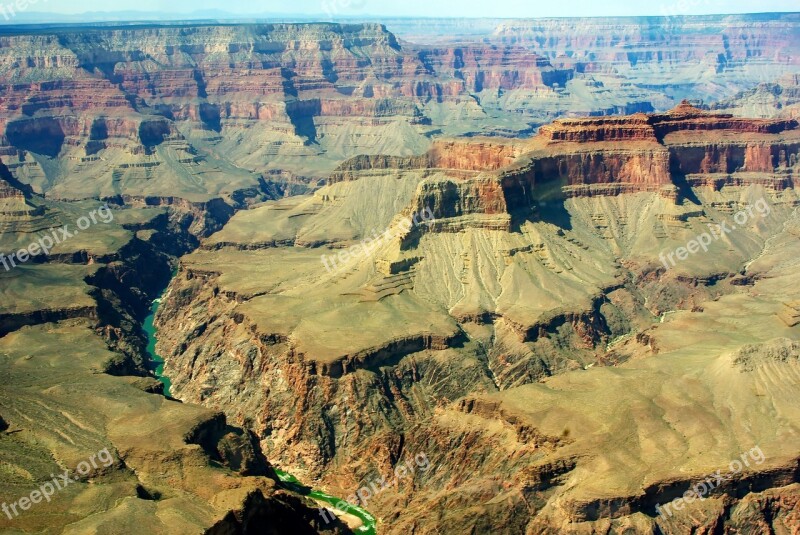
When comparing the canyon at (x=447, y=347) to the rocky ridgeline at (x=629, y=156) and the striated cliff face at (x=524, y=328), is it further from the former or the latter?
the rocky ridgeline at (x=629, y=156)

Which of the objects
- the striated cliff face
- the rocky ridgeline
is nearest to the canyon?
the striated cliff face

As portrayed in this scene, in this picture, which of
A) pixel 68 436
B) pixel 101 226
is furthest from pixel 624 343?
pixel 101 226

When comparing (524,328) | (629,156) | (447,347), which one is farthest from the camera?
(629,156)

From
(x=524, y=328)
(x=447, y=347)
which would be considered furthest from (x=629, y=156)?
(x=447, y=347)

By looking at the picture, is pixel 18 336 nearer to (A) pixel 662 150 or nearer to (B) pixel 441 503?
(B) pixel 441 503

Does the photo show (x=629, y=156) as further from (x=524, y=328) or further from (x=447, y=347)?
(x=447, y=347)

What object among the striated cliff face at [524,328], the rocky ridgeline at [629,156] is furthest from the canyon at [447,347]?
the rocky ridgeline at [629,156]
